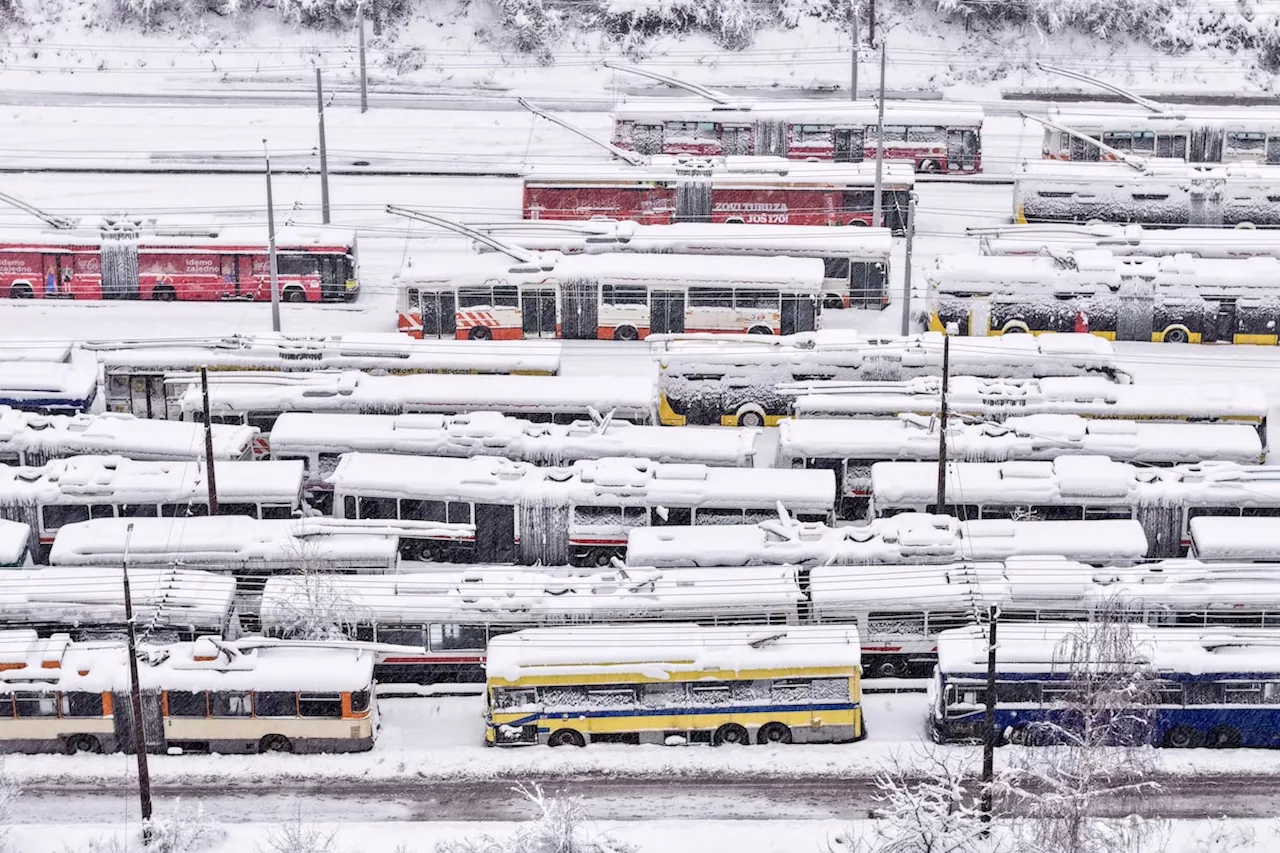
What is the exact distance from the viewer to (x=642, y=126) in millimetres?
65625

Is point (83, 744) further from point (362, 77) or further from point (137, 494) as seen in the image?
point (362, 77)

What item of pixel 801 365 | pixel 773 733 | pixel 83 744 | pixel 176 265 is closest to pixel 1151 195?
pixel 801 365

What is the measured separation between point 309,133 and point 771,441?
29.7m

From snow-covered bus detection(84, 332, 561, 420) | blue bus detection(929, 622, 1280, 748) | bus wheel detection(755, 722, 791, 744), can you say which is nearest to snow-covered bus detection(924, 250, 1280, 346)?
snow-covered bus detection(84, 332, 561, 420)

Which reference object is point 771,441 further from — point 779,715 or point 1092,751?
point 1092,751

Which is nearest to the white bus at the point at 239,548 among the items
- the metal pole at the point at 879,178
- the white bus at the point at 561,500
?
the white bus at the point at 561,500

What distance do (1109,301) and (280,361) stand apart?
23148mm

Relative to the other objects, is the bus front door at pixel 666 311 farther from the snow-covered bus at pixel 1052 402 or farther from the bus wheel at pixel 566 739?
the bus wheel at pixel 566 739

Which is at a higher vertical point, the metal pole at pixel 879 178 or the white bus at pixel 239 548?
the metal pole at pixel 879 178

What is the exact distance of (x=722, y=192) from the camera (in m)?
60.3

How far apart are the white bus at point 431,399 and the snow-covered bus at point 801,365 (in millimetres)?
2058

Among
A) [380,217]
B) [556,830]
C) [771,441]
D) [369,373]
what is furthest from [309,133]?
[556,830]

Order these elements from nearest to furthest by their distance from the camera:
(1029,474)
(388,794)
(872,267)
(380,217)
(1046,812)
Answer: (1046,812) → (388,794) → (1029,474) → (872,267) → (380,217)

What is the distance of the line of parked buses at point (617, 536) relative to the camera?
3625 cm
